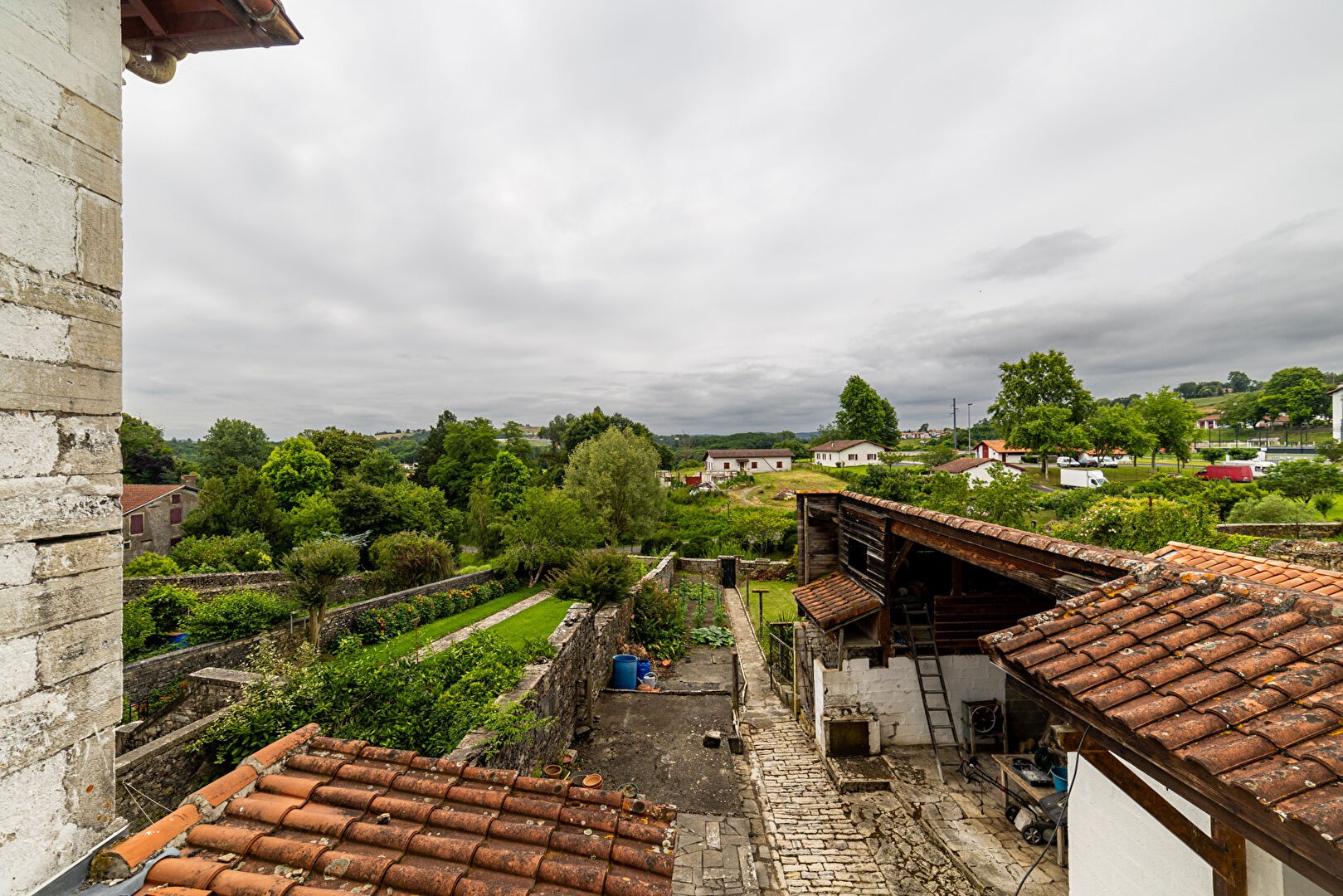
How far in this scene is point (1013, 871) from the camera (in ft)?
19.4

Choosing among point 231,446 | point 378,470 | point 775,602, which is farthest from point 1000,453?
point 231,446

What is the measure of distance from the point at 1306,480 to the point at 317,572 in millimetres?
40374

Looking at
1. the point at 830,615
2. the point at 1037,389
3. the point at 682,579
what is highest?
the point at 1037,389

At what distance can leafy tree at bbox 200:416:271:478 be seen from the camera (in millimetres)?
42844

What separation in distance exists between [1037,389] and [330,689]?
4153cm

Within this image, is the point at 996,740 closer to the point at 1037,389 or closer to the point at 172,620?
the point at 172,620

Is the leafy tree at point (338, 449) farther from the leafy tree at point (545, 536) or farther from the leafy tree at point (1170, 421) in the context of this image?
the leafy tree at point (1170, 421)

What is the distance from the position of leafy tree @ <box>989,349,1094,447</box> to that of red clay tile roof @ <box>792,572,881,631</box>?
31.6 metres

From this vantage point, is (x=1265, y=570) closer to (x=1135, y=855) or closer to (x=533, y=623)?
(x=1135, y=855)

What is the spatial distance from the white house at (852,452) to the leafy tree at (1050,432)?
19.7 m

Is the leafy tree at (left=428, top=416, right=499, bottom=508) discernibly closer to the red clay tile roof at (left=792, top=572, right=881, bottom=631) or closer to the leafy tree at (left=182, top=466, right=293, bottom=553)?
the leafy tree at (left=182, top=466, right=293, bottom=553)

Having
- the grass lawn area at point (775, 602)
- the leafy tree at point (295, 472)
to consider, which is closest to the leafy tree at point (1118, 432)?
the grass lawn area at point (775, 602)

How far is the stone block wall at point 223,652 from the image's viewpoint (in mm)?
9773

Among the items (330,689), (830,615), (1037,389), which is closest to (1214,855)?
(830,615)
